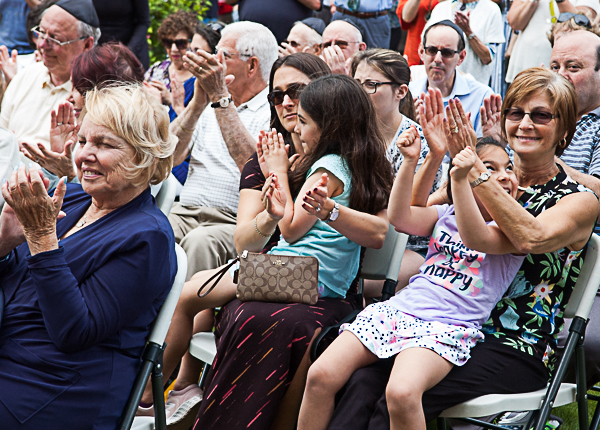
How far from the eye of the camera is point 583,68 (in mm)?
3838

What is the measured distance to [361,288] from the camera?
336 cm

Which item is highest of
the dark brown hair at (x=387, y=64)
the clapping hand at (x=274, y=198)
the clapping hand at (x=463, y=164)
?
the dark brown hair at (x=387, y=64)

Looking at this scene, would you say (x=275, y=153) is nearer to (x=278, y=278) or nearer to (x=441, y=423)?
(x=278, y=278)

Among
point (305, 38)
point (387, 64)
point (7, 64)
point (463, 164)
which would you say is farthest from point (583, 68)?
point (7, 64)

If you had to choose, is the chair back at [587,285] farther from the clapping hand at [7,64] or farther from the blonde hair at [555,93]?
the clapping hand at [7,64]

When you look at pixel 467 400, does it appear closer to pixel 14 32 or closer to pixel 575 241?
pixel 575 241

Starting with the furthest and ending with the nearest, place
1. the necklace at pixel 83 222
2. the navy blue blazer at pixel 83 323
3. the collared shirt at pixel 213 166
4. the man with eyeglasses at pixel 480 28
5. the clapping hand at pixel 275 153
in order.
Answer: the man with eyeglasses at pixel 480 28, the collared shirt at pixel 213 166, the clapping hand at pixel 275 153, the necklace at pixel 83 222, the navy blue blazer at pixel 83 323

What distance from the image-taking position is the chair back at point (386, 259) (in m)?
3.19

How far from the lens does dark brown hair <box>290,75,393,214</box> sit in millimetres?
3117

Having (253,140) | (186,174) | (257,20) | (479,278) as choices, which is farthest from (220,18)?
(479,278)

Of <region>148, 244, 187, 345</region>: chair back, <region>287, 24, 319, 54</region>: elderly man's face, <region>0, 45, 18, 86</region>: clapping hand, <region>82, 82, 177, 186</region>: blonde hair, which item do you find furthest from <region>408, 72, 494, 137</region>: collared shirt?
<region>0, 45, 18, 86</region>: clapping hand

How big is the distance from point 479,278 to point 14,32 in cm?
580

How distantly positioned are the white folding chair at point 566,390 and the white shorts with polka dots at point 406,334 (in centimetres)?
18

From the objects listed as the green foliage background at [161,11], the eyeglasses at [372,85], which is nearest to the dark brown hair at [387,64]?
the eyeglasses at [372,85]
